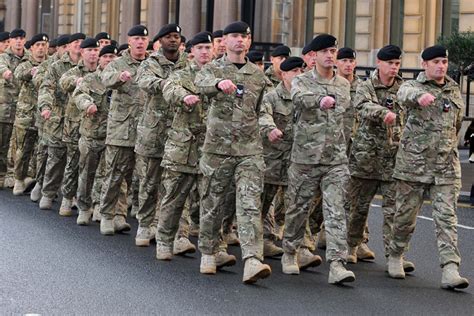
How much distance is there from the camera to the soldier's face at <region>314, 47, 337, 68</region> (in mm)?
10766

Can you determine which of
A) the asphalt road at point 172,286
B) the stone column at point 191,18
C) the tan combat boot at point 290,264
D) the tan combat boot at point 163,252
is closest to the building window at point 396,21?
the stone column at point 191,18

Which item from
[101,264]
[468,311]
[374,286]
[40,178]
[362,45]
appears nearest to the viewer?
[468,311]

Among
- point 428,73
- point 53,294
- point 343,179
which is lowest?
point 53,294

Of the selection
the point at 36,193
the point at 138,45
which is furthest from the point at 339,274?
the point at 36,193

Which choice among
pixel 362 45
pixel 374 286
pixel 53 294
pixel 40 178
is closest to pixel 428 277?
pixel 374 286

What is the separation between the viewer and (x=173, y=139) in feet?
38.1

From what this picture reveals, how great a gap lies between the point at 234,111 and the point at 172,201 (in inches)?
48.4

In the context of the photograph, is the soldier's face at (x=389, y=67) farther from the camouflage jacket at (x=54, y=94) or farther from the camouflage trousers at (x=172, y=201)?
the camouflage jacket at (x=54, y=94)

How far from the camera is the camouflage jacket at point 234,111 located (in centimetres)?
1072

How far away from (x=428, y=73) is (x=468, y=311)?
2.22 m

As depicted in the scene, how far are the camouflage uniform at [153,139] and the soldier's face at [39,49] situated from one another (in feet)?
16.1

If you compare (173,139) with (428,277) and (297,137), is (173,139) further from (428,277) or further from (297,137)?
(428,277)

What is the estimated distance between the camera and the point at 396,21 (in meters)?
27.7

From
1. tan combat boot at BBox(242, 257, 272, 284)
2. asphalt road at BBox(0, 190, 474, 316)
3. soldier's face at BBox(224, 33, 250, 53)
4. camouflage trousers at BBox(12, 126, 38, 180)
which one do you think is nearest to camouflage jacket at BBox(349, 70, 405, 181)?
asphalt road at BBox(0, 190, 474, 316)
